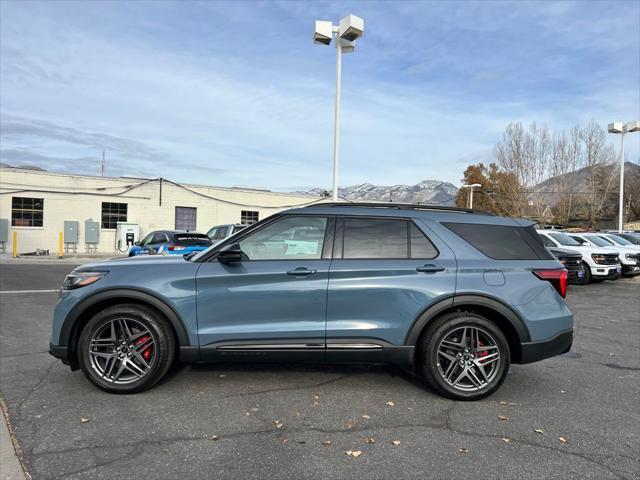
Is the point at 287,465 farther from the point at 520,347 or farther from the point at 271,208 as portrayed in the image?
the point at 271,208

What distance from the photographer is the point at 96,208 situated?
84.3 feet

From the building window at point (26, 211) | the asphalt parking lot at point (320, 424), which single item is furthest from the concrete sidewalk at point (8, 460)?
the building window at point (26, 211)

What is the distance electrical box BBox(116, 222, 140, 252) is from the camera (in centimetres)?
2517

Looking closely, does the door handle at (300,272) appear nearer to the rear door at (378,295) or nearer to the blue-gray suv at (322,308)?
the blue-gray suv at (322,308)

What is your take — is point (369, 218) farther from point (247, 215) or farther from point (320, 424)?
point (247, 215)

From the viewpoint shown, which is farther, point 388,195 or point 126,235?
point 388,195

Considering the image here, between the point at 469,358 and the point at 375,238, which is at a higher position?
the point at 375,238

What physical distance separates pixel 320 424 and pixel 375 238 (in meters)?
1.67

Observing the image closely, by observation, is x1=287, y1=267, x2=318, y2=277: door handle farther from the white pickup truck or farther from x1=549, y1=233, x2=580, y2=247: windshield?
x1=549, y1=233, x2=580, y2=247: windshield

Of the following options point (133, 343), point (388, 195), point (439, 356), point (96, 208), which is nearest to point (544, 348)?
point (439, 356)

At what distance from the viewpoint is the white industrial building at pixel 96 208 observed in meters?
23.7

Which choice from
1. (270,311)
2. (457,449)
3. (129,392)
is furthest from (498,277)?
(129,392)

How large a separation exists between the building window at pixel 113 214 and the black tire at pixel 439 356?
2509 centimetres

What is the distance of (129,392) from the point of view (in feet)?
14.0
